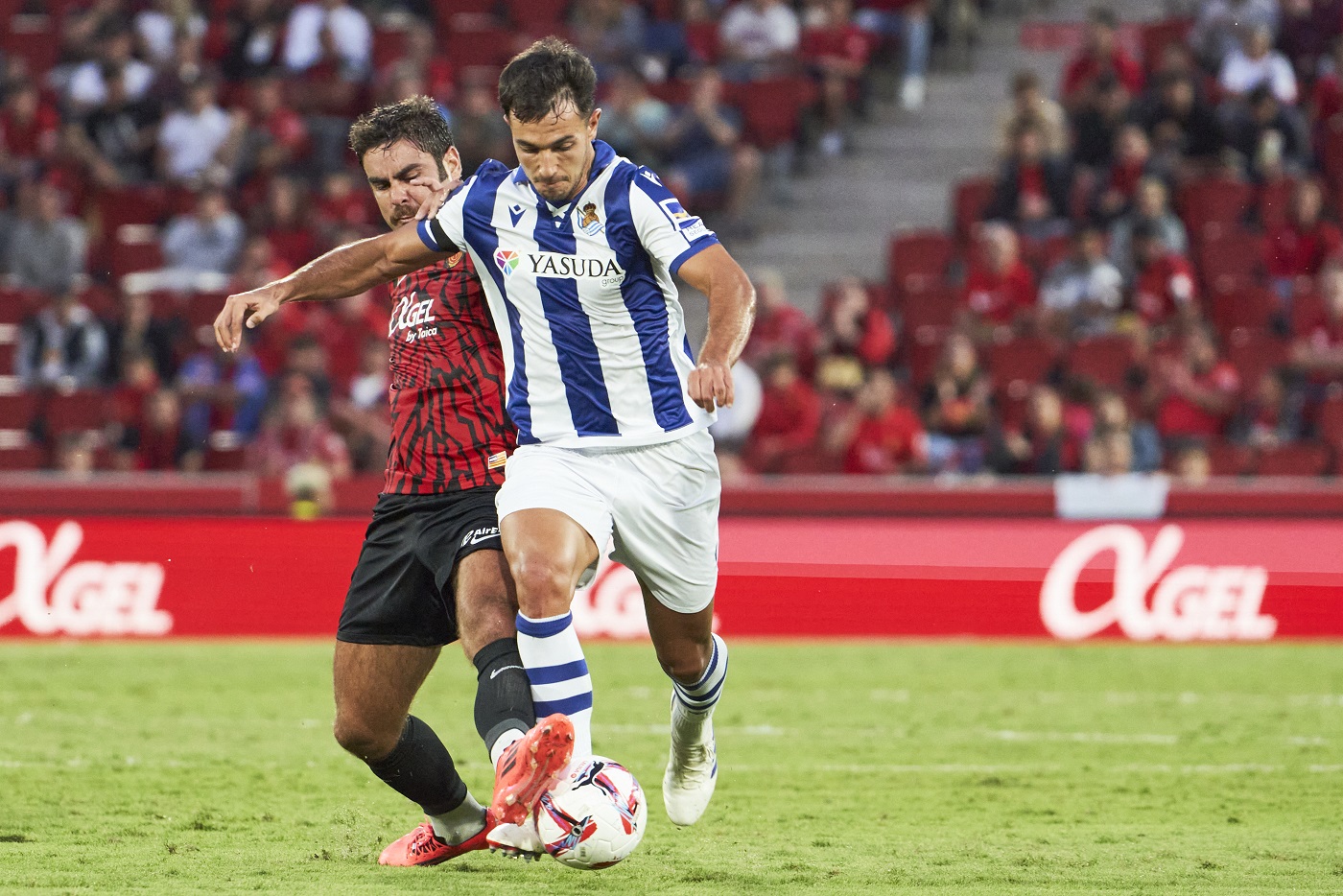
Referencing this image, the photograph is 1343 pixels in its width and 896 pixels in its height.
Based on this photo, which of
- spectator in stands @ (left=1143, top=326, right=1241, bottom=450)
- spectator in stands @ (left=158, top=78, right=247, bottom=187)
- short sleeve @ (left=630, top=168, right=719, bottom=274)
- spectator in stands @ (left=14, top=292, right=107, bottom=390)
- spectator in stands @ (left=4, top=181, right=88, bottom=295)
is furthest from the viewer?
spectator in stands @ (left=158, top=78, right=247, bottom=187)

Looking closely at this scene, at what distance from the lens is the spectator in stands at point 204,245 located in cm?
1648

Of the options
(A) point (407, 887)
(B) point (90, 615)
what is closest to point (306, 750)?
(A) point (407, 887)

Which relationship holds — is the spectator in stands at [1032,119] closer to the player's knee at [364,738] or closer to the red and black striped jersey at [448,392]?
the red and black striped jersey at [448,392]

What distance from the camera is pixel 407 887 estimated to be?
5301 millimetres

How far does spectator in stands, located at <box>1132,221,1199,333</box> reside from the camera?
14867mm

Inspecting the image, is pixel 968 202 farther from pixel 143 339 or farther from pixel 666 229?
pixel 666 229

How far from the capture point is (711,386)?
16.0 feet

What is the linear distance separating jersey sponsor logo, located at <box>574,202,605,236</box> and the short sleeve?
0.11 meters

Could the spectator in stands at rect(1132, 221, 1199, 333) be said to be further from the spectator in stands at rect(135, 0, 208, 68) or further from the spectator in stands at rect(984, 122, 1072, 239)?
the spectator in stands at rect(135, 0, 208, 68)

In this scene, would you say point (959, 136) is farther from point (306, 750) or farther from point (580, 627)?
point (306, 750)

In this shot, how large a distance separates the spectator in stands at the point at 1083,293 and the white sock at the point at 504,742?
10.4m

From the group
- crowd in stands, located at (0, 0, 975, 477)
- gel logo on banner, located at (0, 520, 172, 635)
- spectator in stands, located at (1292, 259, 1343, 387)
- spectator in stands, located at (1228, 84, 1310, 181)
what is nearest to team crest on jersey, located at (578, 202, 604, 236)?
gel logo on banner, located at (0, 520, 172, 635)

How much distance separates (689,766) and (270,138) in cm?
1267

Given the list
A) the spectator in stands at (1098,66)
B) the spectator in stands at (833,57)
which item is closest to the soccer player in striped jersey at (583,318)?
the spectator in stands at (1098,66)
